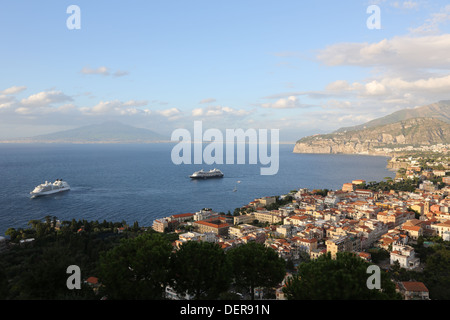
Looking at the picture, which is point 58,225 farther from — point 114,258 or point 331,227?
point 331,227

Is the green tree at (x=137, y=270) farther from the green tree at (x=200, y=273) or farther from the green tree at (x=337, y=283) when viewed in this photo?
the green tree at (x=337, y=283)

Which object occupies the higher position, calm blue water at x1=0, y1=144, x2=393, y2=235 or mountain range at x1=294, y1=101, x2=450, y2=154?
mountain range at x1=294, y1=101, x2=450, y2=154

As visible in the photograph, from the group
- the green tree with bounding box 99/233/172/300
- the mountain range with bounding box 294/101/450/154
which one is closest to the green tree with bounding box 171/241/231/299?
the green tree with bounding box 99/233/172/300

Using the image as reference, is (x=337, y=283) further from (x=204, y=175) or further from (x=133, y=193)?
(x=204, y=175)

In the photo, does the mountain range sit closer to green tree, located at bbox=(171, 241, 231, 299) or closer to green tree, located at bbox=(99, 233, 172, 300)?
green tree, located at bbox=(171, 241, 231, 299)

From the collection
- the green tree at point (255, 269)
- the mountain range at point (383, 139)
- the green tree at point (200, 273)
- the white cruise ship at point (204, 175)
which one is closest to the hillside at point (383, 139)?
the mountain range at point (383, 139)
